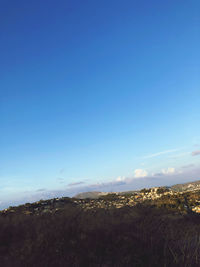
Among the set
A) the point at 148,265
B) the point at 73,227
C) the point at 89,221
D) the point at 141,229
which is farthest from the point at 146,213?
the point at 148,265

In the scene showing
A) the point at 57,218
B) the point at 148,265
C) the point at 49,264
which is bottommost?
the point at 148,265

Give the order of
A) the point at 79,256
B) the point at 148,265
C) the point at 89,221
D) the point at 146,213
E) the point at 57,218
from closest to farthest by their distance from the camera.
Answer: the point at 148,265 → the point at 79,256 → the point at 89,221 → the point at 57,218 → the point at 146,213

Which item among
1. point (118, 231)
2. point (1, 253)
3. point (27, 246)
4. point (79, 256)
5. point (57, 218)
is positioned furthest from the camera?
point (57, 218)

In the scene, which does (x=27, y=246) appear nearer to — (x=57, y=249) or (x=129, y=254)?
(x=57, y=249)

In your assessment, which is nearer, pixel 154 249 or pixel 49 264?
pixel 49 264

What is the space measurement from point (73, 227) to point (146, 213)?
4.21 metres

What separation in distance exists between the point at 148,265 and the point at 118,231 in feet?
7.45

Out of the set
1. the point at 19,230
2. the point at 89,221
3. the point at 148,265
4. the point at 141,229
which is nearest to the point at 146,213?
the point at 141,229

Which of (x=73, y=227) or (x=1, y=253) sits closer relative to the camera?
(x=1, y=253)

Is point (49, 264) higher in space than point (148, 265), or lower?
higher

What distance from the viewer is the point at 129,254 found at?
19.2 ft

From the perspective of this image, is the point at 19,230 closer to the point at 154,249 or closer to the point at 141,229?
the point at 141,229

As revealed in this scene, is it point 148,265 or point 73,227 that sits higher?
point 73,227

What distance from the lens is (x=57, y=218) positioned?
8531mm
